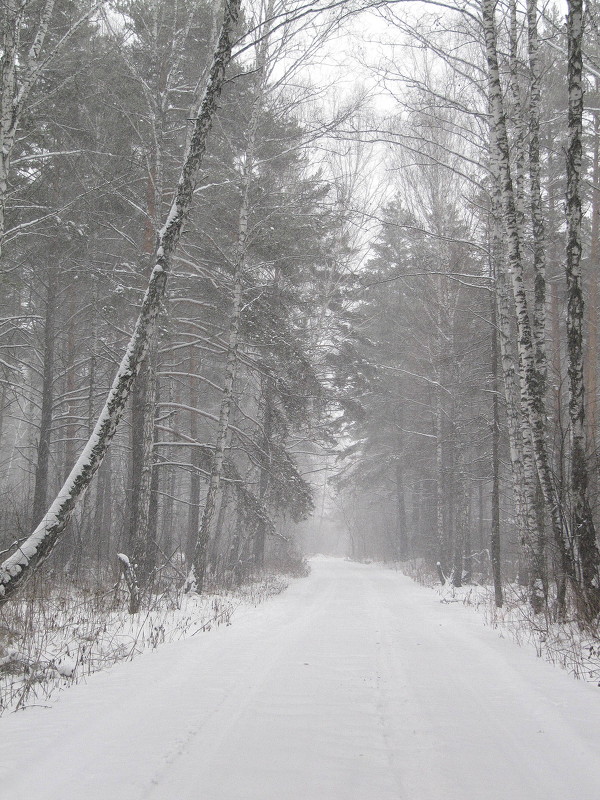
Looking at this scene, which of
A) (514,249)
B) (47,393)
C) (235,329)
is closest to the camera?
(514,249)

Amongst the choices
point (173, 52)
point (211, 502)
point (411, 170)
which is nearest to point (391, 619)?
point (211, 502)

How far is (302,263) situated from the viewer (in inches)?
600

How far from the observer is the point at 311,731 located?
10.7 ft

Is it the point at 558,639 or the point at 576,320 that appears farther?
the point at 576,320

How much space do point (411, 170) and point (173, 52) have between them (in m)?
8.42

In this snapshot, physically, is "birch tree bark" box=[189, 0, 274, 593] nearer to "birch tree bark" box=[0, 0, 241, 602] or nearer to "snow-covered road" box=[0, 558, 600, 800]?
"snow-covered road" box=[0, 558, 600, 800]

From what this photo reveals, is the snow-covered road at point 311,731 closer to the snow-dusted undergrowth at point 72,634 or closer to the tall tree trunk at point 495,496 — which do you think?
the snow-dusted undergrowth at point 72,634

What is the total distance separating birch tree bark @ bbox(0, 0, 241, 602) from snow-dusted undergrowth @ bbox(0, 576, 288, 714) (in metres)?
0.94

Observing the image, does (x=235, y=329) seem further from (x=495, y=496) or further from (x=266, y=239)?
(x=495, y=496)

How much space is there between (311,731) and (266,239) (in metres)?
10.9

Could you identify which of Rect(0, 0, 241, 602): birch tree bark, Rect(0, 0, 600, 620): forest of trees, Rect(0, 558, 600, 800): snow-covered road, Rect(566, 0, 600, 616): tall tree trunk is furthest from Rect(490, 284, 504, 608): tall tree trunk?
Rect(0, 0, 241, 602): birch tree bark

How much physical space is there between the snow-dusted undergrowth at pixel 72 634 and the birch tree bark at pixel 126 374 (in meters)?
0.94

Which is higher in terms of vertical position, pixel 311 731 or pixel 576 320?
pixel 576 320

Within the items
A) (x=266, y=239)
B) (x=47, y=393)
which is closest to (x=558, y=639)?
(x=266, y=239)
